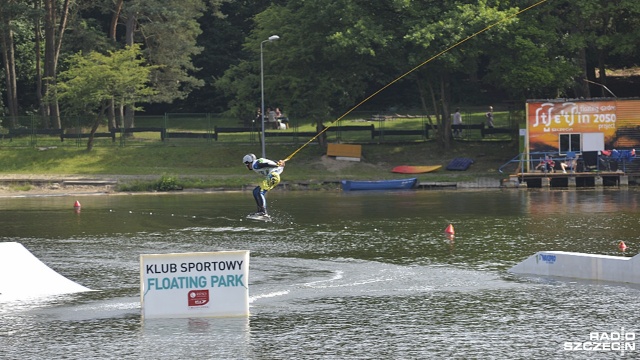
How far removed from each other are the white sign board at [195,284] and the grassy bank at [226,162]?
3809 centimetres

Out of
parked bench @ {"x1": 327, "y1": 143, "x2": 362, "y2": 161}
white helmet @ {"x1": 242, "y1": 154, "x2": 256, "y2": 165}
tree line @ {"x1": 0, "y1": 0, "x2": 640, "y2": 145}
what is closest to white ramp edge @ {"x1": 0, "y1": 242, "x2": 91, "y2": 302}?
white helmet @ {"x1": 242, "y1": 154, "x2": 256, "y2": 165}

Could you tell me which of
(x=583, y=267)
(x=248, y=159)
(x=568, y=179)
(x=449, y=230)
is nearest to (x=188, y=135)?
(x=568, y=179)

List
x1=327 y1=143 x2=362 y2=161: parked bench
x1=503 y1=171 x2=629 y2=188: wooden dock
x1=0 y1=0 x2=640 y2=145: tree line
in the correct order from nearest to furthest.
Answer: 1. x1=503 y1=171 x2=629 y2=188: wooden dock
2. x1=0 y1=0 x2=640 y2=145: tree line
3. x1=327 y1=143 x2=362 y2=161: parked bench

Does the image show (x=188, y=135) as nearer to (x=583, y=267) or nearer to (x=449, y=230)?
(x=449, y=230)

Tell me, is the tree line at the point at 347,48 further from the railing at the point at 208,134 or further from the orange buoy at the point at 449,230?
the orange buoy at the point at 449,230

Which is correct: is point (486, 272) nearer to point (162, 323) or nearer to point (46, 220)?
point (162, 323)

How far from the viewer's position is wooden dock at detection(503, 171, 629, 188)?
5656cm

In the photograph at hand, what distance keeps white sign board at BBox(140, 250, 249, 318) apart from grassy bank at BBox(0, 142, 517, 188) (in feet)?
125

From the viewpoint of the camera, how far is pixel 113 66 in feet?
229

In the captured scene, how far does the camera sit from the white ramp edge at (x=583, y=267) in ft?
79.5

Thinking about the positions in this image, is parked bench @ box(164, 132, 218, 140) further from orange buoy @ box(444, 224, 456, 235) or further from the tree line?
orange buoy @ box(444, 224, 456, 235)

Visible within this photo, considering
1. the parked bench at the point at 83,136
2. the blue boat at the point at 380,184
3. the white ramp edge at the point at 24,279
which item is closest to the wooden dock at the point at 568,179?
the blue boat at the point at 380,184

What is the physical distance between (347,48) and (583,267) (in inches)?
1581

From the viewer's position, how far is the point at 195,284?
2056 cm
